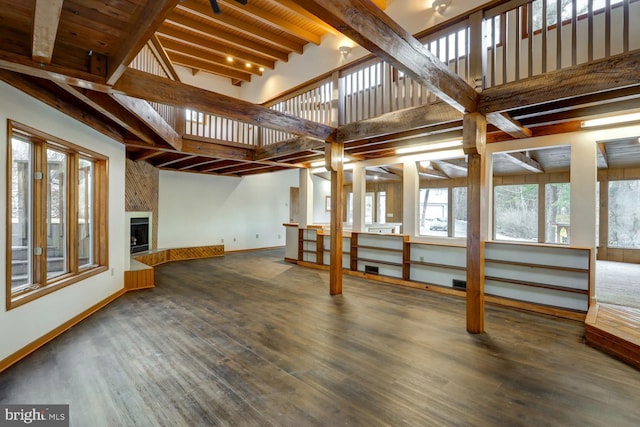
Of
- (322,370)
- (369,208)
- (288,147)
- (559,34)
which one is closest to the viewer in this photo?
(322,370)

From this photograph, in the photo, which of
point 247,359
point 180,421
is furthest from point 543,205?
point 180,421

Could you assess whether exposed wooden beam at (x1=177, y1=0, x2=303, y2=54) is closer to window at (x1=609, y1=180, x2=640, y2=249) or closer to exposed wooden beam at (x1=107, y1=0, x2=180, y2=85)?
exposed wooden beam at (x1=107, y1=0, x2=180, y2=85)

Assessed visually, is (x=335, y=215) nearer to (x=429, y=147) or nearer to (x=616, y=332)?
(x=429, y=147)

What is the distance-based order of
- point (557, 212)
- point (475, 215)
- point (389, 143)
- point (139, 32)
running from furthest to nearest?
point (557, 212), point (389, 143), point (475, 215), point (139, 32)

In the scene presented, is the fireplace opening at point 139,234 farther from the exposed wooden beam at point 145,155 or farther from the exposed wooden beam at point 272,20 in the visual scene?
the exposed wooden beam at point 272,20

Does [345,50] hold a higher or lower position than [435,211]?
higher

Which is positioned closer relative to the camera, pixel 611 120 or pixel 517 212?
pixel 611 120

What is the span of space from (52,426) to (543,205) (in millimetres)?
10332

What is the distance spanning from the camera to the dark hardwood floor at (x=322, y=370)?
78.7 inches

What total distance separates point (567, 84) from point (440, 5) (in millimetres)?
2677

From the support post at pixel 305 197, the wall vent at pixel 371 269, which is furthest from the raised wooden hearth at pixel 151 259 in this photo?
the wall vent at pixel 371 269

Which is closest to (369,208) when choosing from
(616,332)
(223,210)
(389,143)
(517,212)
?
(517,212)

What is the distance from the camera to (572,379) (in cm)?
241

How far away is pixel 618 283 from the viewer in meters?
5.28
